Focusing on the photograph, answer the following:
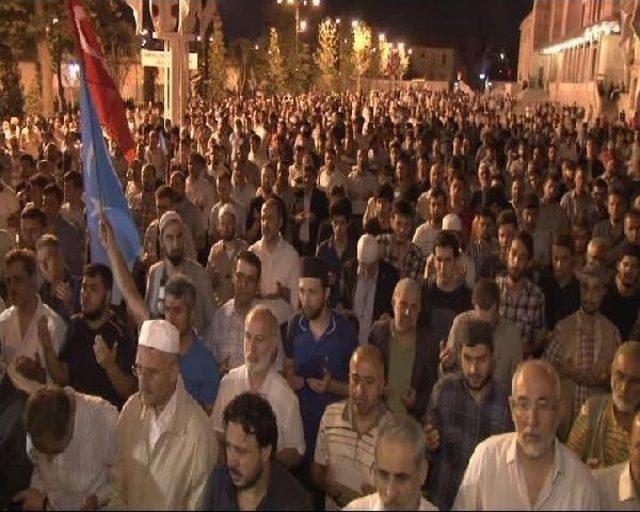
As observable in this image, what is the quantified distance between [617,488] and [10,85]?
36.3m

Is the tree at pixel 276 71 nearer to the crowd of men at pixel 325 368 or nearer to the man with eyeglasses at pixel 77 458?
the crowd of men at pixel 325 368

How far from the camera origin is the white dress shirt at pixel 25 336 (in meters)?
5.51

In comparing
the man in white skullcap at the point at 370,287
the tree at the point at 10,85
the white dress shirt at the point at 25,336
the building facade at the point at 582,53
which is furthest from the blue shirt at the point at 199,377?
the building facade at the point at 582,53

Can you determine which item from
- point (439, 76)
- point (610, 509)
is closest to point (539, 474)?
point (610, 509)

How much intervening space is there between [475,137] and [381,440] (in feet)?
57.9

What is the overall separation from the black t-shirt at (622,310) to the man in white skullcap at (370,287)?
157 centimetres

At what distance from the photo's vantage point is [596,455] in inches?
187

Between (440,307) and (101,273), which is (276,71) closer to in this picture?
(440,307)

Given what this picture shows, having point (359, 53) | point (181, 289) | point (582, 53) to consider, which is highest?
point (582, 53)

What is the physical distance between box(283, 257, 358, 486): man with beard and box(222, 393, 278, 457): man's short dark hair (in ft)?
4.91

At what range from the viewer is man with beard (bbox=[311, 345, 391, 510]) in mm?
4602

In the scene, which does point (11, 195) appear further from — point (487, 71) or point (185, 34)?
point (487, 71)

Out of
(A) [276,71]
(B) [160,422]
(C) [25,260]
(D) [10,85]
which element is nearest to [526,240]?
(C) [25,260]

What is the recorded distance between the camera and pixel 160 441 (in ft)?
13.9
